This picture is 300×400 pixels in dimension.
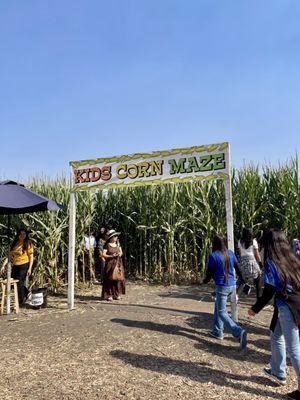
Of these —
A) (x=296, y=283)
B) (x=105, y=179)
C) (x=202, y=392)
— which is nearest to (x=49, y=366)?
(x=202, y=392)

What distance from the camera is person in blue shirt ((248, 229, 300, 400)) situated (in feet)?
14.3

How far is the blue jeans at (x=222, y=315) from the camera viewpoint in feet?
19.6

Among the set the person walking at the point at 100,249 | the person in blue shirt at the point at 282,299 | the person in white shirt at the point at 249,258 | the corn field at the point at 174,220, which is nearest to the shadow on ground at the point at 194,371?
the person in blue shirt at the point at 282,299

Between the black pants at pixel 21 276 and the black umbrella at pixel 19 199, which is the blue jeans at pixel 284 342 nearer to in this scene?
the black umbrella at pixel 19 199

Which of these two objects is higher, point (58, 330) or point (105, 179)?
point (105, 179)

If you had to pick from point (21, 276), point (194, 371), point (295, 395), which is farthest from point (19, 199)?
point (295, 395)

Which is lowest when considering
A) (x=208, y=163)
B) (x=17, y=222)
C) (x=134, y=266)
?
(x=134, y=266)

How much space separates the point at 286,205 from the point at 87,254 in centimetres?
599

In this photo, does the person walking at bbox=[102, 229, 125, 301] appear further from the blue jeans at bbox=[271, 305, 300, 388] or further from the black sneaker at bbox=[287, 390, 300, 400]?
the black sneaker at bbox=[287, 390, 300, 400]

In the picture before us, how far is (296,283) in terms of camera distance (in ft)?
14.4

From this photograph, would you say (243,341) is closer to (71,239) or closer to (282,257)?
(282,257)

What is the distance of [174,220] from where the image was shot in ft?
41.8

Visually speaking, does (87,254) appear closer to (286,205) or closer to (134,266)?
(134,266)

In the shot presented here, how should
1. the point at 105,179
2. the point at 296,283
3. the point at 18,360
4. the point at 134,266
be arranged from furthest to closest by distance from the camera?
the point at 134,266, the point at 105,179, the point at 18,360, the point at 296,283
